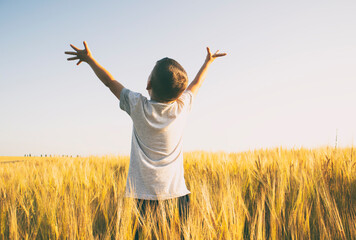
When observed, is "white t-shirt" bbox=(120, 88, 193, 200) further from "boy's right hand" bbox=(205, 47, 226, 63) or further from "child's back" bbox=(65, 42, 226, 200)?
"boy's right hand" bbox=(205, 47, 226, 63)

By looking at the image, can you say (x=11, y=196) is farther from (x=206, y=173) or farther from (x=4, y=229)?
(x=206, y=173)

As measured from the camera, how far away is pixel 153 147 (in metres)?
1.65

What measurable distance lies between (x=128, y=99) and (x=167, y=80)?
0.28 meters

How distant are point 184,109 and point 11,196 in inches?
57.3

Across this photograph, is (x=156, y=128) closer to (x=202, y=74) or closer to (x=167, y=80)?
(x=167, y=80)

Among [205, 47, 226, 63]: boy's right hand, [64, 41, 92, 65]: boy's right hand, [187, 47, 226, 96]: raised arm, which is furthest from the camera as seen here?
[205, 47, 226, 63]: boy's right hand

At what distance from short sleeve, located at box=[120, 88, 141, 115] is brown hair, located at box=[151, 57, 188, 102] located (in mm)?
122

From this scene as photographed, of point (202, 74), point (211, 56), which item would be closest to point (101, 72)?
point (202, 74)

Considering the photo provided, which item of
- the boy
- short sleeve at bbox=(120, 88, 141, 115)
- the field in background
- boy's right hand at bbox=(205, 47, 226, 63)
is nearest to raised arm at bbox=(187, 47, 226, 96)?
boy's right hand at bbox=(205, 47, 226, 63)

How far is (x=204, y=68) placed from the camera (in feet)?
7.34

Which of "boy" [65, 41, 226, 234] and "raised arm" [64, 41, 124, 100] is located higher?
"raised arm" [64, 41, 124, 100]

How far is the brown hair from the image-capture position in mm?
1572

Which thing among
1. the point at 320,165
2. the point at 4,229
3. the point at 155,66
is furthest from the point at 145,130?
the point at 320,165

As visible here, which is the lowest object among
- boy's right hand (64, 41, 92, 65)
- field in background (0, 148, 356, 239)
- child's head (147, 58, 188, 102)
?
field in background (0, 148, 356, 239)
